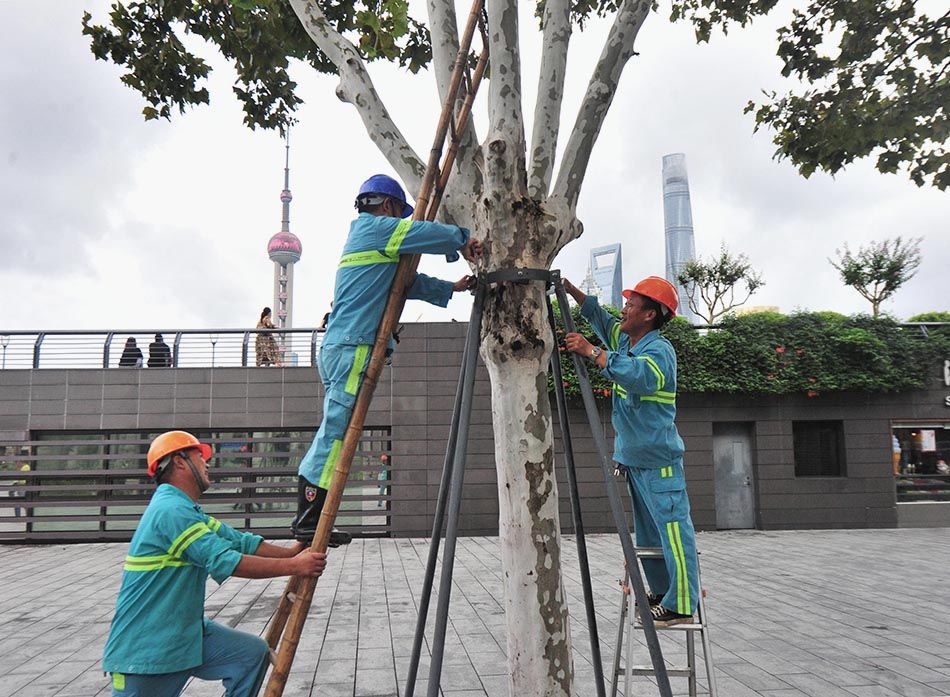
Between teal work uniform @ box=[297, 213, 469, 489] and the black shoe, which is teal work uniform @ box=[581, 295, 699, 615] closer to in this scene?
teal work uniform @ box=[297, 213, 469, 489]

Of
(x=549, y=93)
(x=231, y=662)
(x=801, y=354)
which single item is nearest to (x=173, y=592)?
(x=231, y=662)

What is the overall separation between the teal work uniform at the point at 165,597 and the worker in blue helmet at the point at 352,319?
16.5 inches

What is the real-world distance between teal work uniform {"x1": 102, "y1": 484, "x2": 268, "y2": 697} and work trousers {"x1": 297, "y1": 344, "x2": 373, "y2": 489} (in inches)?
19.6

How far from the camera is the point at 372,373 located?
10.1 ft

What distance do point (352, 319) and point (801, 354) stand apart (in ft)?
44.3

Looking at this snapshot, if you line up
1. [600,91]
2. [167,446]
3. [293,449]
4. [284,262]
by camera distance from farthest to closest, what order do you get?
[284,262] < [293,449] < [600,91] < [167,446]

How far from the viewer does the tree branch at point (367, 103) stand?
13.0 ft

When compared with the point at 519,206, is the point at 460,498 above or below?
below

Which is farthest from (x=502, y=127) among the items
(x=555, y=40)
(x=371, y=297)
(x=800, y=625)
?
(x=800, y=625)

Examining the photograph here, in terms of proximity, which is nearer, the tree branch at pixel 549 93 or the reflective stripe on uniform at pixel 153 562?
the reflective stripe on uniform at pixel 153 562

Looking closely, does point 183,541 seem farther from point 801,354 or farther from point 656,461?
point 801,354

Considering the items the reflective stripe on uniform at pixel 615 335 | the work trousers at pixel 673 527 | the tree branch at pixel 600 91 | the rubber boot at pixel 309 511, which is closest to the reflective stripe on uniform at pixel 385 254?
the rubber boot at pixel 309 511

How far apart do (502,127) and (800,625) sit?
600cm

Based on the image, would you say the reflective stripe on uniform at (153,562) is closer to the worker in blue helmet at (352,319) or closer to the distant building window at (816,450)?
the worker in blue helmet at (352,319)
